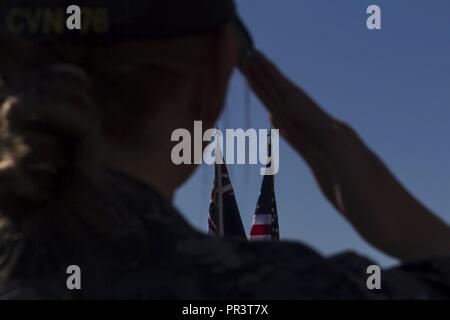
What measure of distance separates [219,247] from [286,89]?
747 mm

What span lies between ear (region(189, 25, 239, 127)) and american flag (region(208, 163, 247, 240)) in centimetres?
874

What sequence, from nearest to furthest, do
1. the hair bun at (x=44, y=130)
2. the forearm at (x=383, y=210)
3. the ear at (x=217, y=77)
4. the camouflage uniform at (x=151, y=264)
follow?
the hair bun at (x=44, y=130) < the camouflage uniform at (x=151, y=264) < the ear at (x=217, y=77) < the forearm at (x=383, y=210)

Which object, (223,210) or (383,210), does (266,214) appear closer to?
(223,210)

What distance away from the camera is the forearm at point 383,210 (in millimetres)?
2285

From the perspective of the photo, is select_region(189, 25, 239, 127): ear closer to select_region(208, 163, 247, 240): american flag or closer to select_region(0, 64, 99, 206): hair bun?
select_region(0, 64, 99, 206): hair bun

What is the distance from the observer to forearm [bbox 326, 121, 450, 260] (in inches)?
90.0

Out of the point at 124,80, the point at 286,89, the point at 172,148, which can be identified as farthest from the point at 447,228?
the point at 124,80

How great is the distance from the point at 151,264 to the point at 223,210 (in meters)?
9.72

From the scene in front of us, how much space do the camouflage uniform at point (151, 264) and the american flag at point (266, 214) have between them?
903 cm

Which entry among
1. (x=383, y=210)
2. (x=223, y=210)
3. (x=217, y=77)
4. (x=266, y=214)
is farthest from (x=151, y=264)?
(x=266, y=214)

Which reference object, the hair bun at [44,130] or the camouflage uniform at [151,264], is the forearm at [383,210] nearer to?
the camouflage uniform at [151,264]

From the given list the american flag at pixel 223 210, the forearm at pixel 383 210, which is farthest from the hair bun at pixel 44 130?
the american flag at pixel 223 210

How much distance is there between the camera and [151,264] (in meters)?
1.85

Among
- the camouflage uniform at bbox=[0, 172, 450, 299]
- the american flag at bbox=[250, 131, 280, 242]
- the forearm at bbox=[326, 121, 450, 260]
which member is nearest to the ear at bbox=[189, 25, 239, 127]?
the camouflage uniform at bbox=[0, 172, 450, 299]
